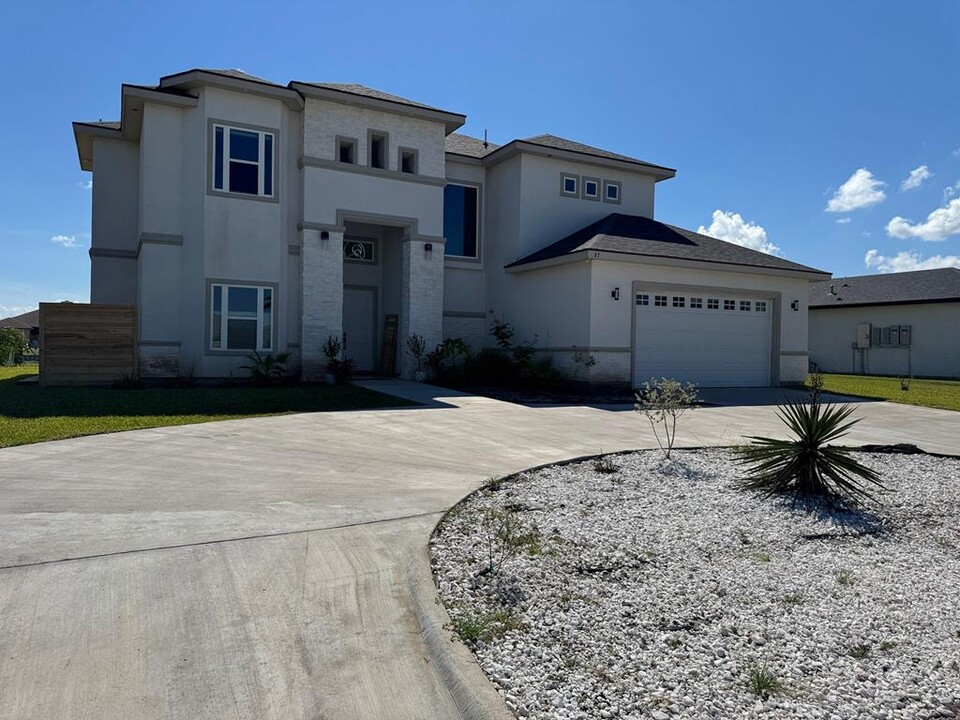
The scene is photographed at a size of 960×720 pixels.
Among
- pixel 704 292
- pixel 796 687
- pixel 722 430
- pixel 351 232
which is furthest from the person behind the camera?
pixel 351 232

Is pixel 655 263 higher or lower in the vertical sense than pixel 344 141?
lower

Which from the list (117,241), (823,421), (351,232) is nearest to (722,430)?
(823,421)

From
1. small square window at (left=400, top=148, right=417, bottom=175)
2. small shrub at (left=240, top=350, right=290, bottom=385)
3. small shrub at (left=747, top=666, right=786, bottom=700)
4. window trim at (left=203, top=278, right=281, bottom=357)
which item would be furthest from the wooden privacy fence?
small shrub at (left=747, top=666, right=786, bottom=700)

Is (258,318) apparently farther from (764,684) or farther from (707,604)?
(764,684)

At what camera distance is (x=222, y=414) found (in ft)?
36.5

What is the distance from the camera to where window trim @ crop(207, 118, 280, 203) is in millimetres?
16266

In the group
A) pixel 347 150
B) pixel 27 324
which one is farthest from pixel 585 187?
pixel 27 324

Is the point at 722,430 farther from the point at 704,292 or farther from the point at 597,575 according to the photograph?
the point at 704,292

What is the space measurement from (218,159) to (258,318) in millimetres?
4135

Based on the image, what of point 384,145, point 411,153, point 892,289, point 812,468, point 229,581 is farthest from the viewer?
point 892,289

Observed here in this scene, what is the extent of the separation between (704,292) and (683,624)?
16037 millimetres

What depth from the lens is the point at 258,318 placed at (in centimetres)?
1700

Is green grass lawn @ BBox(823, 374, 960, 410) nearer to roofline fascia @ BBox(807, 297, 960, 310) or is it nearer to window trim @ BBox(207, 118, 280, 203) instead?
roofline fascia @ BBox(807, 297, 960, 310)

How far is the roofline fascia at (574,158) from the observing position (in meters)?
19.4
